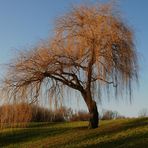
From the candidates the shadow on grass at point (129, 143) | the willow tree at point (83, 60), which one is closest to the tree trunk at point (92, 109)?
the willow tree at point (83, 60)

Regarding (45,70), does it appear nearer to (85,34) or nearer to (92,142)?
(85,34)

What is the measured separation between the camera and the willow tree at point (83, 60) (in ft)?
78.0

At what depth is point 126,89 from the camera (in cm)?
2378

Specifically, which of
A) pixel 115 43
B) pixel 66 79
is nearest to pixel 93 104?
pixel 66 79

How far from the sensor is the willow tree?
78.0 ft

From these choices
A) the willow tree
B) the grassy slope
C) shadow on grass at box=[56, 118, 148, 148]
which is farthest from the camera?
the willow tree

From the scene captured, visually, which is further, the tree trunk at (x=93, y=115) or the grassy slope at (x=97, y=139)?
the tree trunk at (x=93, y=115)

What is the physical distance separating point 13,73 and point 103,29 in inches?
211

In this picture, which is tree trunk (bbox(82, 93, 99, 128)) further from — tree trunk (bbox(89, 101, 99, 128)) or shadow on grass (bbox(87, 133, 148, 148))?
shadow on grass (bbox(87, 133, 148, 148))

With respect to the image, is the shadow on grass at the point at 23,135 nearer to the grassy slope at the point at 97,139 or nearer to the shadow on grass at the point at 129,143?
the grassy slope at the point at 97,139

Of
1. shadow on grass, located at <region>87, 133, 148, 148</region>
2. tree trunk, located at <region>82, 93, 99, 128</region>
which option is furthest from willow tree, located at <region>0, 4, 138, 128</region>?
shadow on grass, located at <region>87, 133, 148, 148</region>

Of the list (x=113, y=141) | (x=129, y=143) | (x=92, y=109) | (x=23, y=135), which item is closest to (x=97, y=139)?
(x=113, y=141)

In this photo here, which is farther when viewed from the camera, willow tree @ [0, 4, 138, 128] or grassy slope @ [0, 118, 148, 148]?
willow tree @ [0, 4, 138, 128]

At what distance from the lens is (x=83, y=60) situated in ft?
80.7
